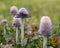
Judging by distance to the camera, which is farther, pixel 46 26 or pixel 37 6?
pixel 37 6

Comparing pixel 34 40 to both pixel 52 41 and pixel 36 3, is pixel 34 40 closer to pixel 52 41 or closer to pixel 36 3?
pixel 52 41

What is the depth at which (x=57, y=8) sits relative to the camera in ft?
20.0

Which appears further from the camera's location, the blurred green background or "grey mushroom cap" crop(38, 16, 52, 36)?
the blurred green background

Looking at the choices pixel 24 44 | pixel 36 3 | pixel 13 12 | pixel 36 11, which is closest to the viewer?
pixel 24 44

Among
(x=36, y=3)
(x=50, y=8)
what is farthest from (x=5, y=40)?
(x=36, y=3)

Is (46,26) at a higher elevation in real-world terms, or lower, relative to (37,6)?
lower

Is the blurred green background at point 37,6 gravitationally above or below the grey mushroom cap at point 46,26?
above

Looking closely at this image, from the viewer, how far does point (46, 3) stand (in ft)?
22.2

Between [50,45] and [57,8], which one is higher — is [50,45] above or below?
below

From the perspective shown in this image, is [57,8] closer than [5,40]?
No

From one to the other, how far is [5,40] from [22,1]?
16.5 feet

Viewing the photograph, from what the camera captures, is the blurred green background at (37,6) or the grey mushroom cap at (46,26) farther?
the blurred green background at (37,6)

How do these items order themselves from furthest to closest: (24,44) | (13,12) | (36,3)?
(36,3), (13,12), (24,44)

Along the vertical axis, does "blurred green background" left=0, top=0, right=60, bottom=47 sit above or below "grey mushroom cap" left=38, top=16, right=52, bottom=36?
above
